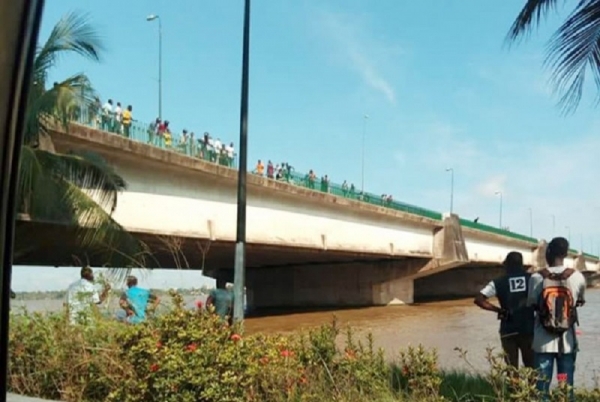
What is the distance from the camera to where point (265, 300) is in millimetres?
48219

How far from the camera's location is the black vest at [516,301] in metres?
6.96

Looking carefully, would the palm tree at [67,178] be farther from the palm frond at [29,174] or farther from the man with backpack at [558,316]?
the man with backpack at [558,316]

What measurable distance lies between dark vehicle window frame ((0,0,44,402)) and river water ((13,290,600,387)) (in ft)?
38.9

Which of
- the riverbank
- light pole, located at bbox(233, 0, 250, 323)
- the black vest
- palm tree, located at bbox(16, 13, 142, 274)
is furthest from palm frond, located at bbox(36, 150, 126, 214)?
the black vest

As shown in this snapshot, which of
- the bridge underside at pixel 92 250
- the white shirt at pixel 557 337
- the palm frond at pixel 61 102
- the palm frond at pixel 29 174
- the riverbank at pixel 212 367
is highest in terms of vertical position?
the palm frond at pixel 61 102

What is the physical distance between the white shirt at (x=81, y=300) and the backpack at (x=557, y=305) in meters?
4.40

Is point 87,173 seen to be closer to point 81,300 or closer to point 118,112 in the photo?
point 118,112

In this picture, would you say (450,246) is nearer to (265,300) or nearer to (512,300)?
(265,300)

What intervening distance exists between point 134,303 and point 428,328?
23.0 meters

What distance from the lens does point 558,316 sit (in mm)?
5570

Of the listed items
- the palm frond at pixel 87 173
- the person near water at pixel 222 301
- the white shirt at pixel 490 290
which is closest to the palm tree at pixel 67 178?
the palm frond at pixel 87 173

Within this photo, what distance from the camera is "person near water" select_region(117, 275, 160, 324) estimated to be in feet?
24.1

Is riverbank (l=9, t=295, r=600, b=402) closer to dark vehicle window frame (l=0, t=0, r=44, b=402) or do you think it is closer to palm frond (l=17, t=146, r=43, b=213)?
dark vehicle window frame (l=0, t=0, r=44, b=402)

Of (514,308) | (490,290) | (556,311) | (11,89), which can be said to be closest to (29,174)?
(490,290)
